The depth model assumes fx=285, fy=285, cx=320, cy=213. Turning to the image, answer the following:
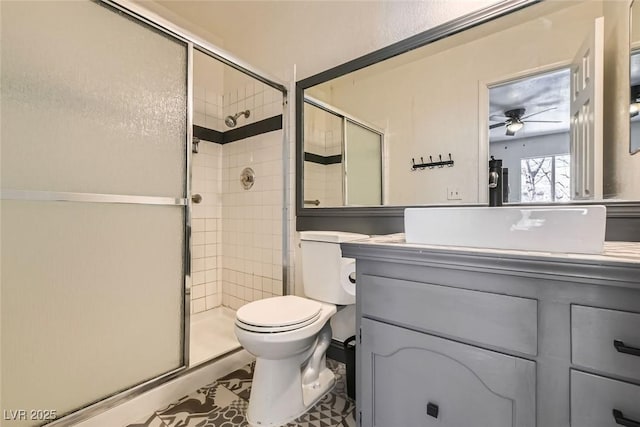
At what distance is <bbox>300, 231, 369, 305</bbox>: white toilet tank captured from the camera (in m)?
1.48

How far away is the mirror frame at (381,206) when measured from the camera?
1015mm

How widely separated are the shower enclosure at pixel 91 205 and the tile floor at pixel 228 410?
16 cm

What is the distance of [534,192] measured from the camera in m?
1.15

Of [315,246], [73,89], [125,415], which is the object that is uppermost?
[73,89]

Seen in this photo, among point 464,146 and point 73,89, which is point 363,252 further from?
point 73,89

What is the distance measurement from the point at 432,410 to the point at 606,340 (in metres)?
0.48

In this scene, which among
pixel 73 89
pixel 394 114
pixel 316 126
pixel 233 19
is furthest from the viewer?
pixel 233 19

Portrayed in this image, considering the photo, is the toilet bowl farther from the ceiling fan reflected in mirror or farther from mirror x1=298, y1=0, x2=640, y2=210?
the ceiling fan reflected in mirror

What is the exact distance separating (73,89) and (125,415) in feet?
4.53

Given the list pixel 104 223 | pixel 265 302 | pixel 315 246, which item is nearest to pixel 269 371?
pixel 265 302

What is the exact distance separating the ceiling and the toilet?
84cm

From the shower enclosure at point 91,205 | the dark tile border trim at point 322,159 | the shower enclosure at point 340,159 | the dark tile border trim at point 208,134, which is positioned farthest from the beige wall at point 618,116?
the dark tile border trim at point 208,134

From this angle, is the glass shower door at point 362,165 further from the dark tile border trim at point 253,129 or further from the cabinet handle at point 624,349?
the cabinet handle at point 624,349

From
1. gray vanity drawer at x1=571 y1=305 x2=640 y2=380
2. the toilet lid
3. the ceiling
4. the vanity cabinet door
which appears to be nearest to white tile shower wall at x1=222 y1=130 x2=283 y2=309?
the toilet lid
